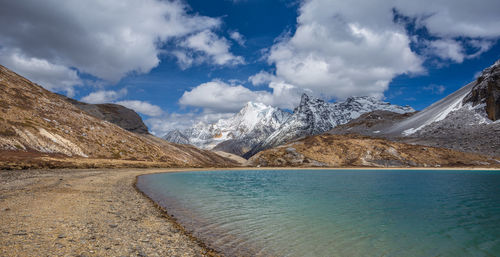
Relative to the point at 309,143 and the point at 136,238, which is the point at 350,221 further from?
the point at 309,143

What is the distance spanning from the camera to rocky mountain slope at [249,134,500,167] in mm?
134500

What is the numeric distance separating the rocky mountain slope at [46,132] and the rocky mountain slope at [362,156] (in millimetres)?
69343

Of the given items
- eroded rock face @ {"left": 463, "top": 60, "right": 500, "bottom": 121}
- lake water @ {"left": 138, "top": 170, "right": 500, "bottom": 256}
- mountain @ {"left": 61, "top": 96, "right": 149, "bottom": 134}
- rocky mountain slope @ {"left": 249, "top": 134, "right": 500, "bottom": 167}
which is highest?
eroded rock face @ {"left": 463, "top": 60, "right": 500, "bottom": 121}

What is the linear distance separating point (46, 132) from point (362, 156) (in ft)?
480

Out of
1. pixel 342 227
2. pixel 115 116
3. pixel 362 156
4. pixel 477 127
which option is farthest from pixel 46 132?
pixel 477 127

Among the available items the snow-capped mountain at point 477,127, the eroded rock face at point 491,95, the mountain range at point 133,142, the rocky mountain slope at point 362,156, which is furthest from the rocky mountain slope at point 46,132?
the eroded rock face at point 491,95

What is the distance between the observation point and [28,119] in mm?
75562

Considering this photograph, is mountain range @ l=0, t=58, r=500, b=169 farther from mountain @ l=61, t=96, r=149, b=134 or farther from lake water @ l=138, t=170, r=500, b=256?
lake water @ l=138, t=170, r=500, b=256

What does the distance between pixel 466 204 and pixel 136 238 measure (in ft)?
105

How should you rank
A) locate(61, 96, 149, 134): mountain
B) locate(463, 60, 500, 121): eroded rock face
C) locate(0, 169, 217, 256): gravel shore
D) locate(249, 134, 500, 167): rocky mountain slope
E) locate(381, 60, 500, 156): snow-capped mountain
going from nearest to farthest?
locate(0, 169, 217, 256): gravel shore, locate(249, 134, 500, 167): rocky mountain slope, locate(381, 60, 500, 156): snow-capped mountain, locate(61, 96, 149, 134): mountain, locate(463, 60, 500, 121): eroded rock face

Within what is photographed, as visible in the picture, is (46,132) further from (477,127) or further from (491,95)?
(491,95)

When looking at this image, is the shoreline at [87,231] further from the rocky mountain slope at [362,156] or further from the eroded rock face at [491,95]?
the eroded rock face at [491,95]

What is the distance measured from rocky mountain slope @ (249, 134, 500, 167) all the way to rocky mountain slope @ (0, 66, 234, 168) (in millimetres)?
69343

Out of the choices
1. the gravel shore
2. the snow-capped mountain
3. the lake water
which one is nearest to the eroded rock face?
the snow-capped mountain
